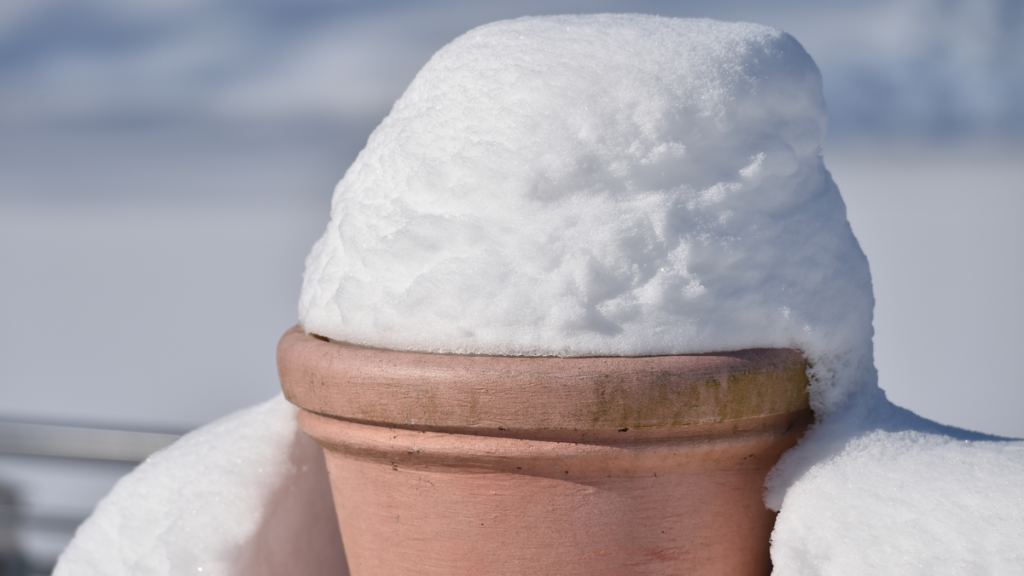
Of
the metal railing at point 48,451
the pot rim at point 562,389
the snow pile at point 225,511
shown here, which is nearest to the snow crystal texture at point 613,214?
the pot rim at point 562,389

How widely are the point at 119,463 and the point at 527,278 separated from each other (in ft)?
5.65

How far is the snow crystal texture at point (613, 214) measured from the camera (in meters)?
0.70

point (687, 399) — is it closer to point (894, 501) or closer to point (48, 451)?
point (894, 501)

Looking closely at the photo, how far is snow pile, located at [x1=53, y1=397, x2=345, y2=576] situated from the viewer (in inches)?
35.2

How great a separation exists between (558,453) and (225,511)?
461mm

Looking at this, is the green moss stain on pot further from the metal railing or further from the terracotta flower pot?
the metal railing

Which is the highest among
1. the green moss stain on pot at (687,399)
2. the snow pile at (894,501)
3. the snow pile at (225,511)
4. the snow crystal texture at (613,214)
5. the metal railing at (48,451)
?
the snow crystal texture at (613,214)

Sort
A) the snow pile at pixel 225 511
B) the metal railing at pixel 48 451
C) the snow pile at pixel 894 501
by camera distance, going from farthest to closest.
Answer: the metal railing at pixel 48 451, the snow pile at pixel 225 511, the snow pile at pixel 894 501

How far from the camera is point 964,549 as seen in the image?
0.63 meters

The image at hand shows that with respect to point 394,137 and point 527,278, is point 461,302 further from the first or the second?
point 394,137

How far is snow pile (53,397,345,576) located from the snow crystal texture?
0.85 feet

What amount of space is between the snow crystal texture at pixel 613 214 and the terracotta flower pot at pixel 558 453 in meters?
0.03

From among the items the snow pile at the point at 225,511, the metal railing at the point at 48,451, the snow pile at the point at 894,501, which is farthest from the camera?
the metal railing at the point at 48,451

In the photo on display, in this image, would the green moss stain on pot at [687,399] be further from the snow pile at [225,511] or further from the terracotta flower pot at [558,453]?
the snow pile at [225,511]
